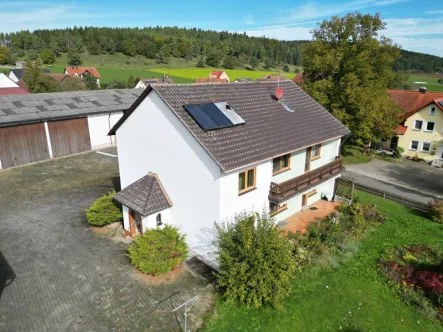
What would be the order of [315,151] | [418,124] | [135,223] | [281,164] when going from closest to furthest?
[135,223]
[281,164]
[315,151]
[418,124]

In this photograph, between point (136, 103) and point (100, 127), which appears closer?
point (136, 103)

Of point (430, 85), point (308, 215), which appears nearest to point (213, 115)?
point (308, 215)

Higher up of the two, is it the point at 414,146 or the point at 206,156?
the point at 206,156

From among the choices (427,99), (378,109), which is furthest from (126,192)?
(427,99)

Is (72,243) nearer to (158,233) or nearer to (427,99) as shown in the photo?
(158,233)

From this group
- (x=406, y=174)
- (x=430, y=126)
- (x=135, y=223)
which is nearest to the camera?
(x=135, y=223)

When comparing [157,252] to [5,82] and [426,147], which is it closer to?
[426,147]
